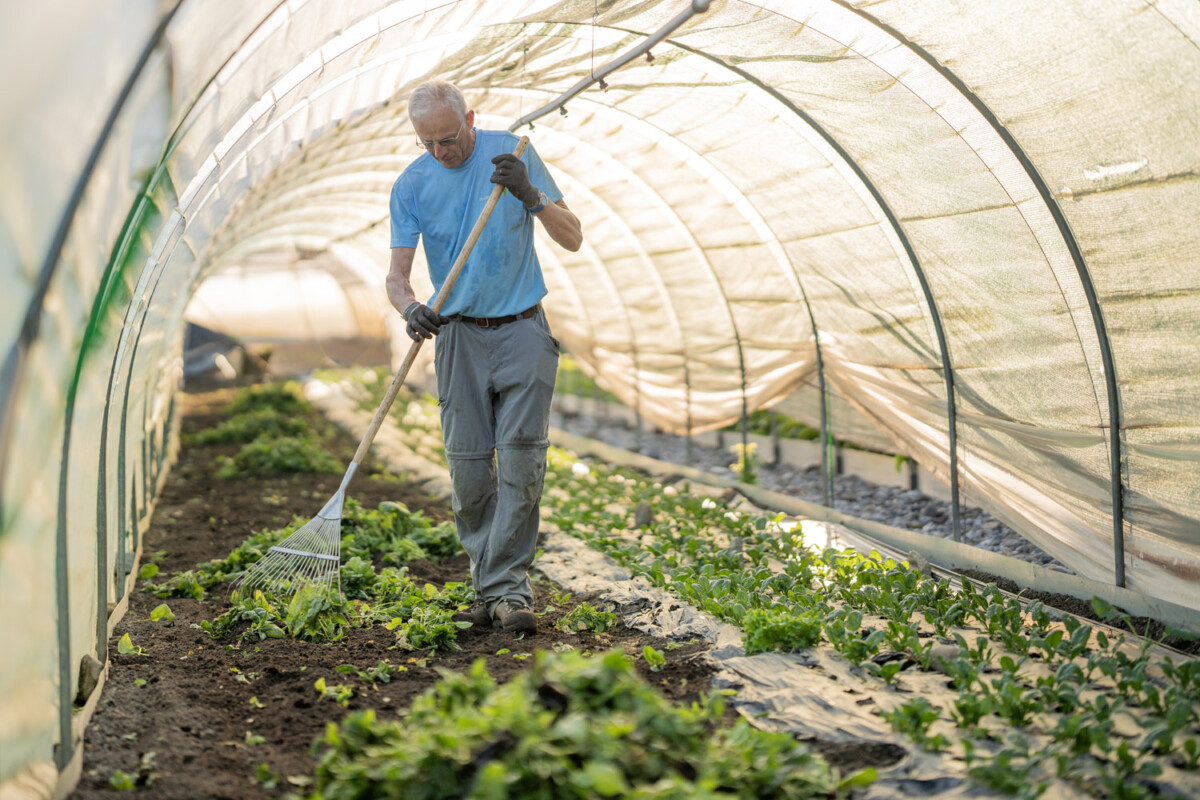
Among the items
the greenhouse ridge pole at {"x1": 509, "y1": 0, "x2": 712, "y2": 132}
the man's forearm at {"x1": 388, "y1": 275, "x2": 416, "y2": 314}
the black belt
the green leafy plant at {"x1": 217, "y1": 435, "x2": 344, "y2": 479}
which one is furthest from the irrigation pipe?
the green leafy plant at {"x1": 217, "y1": 435, "x2": 344, "y2": 479}

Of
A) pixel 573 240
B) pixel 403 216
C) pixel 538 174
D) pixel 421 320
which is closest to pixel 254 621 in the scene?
pixel 421 320

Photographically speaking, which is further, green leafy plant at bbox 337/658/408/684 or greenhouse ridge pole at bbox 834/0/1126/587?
greenhouse ridge pole at bbox 834/0/1126/587

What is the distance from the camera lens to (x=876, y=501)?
816 centimetres

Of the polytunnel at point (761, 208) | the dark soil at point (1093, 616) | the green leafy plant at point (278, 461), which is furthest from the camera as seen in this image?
the green leafy plant at point (278, 461)

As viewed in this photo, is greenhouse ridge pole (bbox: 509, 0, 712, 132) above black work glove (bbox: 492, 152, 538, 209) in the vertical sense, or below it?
above

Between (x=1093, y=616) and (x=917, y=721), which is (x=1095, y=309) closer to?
(x=1093, y=616)

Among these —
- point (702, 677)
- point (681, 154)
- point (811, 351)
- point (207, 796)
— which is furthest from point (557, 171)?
point (207, 796)

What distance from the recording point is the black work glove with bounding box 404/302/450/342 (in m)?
4.07

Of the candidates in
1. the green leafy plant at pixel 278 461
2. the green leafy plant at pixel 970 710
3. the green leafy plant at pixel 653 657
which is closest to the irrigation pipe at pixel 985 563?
the green leafy plant at pixel 970 710

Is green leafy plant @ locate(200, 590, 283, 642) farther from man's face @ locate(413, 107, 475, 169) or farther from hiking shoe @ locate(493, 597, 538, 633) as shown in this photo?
man's face @ locate(413, 107, 475, 169)

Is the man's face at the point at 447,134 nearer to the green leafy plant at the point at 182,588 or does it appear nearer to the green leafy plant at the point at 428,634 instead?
the green leafy plant at the point at 428,634

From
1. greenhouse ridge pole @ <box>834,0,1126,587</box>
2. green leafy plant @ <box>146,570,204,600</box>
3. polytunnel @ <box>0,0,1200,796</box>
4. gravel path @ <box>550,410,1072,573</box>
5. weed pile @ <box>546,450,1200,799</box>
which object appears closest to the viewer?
polytunnel @ <box>0,0,1200,796</box>

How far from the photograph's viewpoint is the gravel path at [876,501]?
657 centimetres

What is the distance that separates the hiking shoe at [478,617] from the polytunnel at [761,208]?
55.6 inches
